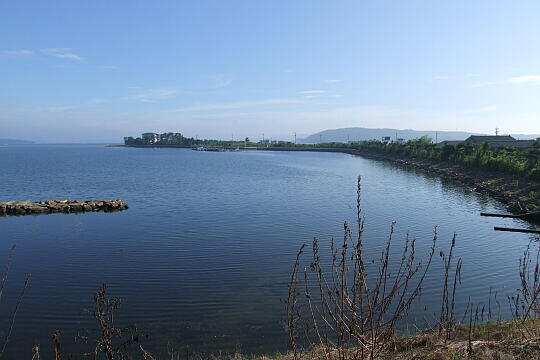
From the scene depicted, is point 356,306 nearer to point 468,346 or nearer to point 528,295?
point 468,346

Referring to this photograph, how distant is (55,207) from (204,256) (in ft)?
50.2

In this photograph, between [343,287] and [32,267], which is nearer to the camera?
[343,287]

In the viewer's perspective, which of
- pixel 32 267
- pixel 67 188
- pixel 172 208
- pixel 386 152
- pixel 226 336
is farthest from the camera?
pixel 386 152

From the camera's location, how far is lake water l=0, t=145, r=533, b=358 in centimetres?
1001

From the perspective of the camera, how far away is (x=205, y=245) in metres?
17.3

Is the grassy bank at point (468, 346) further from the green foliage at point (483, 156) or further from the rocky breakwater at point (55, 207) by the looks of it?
the green foliage at point (483, 156)

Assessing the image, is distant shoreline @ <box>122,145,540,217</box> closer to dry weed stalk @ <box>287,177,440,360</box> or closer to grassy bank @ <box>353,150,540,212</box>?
grassy bank @ <box>353,150,540,212</box>

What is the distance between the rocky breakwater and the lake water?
120 centimetres

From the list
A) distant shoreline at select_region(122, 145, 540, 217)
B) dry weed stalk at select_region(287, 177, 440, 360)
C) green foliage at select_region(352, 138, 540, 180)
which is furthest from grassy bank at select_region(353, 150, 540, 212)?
dry weed stalk at select_region(287, 177, 440, 360)

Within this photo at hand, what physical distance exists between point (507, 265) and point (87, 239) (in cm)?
1737

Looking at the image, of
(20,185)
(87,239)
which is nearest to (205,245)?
(87,239)

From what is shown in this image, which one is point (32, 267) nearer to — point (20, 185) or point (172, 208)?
point (172, 208)

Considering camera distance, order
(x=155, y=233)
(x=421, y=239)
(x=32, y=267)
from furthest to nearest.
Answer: (x=155, y=233) < (x=421, y=239) < (x=32, y=267)

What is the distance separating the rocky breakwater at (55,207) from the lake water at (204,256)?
120cm
